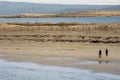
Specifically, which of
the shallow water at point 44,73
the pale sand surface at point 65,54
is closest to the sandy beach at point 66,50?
the pale sand surface at point 65,54

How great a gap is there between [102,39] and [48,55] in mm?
15272

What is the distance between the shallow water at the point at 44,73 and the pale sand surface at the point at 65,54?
144 centimetres

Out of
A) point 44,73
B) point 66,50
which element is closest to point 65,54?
point 66,50

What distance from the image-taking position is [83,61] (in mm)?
40031

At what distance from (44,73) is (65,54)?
37.7ft

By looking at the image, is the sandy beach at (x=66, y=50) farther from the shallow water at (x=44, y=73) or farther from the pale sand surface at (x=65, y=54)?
the shallow water at (x=44, y=73)

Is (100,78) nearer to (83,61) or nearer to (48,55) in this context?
(83,61)

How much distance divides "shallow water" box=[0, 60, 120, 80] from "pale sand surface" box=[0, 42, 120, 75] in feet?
4.71

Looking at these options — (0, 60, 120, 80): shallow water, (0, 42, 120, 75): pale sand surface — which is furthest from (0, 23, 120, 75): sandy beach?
(0, 60, 120, 80): shallow water

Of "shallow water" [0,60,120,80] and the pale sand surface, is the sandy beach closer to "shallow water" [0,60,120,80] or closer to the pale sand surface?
the pale sand surface

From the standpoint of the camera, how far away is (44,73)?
112ft

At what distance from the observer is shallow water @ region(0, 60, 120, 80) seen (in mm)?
31938

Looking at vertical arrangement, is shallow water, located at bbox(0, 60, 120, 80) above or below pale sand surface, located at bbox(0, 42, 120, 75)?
above

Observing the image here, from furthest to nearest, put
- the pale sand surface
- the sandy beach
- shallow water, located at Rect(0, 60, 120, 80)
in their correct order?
1. the sandy beach
2. the pale sand surface
3. shallow water, located at Rect(0, 60, 120, 80)
